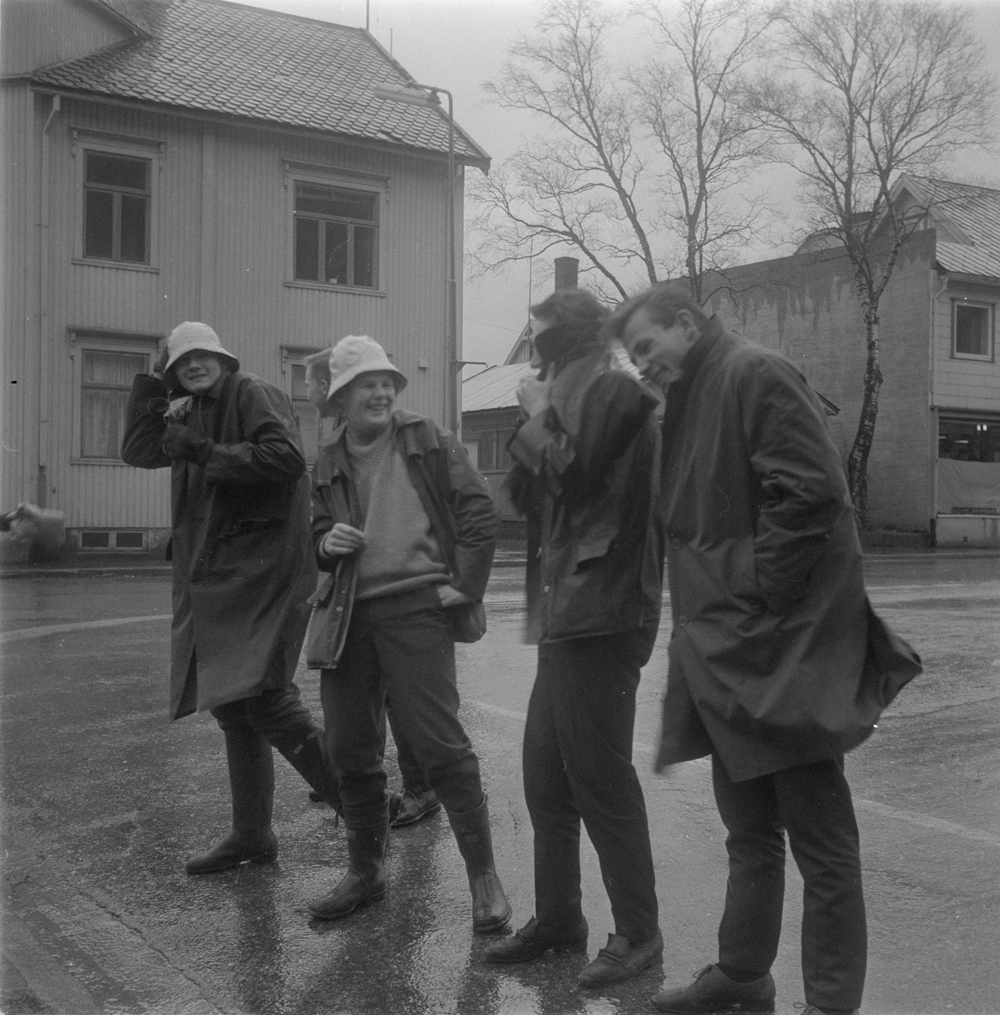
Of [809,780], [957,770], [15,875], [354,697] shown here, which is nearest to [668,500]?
[809,780]

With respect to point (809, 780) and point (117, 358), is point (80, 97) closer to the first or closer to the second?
point (117, 358)

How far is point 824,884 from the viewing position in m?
3.02

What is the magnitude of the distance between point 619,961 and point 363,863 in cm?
100

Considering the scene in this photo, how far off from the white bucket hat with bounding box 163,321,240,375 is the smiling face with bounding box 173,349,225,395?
2 centimetres

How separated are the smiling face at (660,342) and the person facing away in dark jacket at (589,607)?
0.33 feet

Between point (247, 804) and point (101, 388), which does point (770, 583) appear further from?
point (101, 388)

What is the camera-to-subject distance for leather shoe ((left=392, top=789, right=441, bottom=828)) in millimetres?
5031

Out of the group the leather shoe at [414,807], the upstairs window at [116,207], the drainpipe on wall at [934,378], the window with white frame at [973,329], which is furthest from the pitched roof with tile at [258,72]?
the leather shoe at [414,807]

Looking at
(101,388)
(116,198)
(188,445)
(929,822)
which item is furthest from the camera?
(116,198)

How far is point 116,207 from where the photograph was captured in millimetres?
21484

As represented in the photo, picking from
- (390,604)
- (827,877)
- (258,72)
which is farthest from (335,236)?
(827,877)

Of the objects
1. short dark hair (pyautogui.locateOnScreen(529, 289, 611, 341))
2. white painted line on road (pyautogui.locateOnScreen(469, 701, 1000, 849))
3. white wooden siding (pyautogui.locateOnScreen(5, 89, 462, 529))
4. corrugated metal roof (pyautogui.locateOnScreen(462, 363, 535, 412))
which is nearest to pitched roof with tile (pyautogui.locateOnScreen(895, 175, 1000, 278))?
corrugated metal roof (pyautogui.locateOnScreen(462, 363, 535, 412))

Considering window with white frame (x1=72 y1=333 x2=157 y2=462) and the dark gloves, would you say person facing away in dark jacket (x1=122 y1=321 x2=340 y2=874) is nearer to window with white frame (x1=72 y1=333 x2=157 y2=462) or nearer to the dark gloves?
the dark gloves

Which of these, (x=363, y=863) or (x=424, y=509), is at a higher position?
(x=424, y=509)
